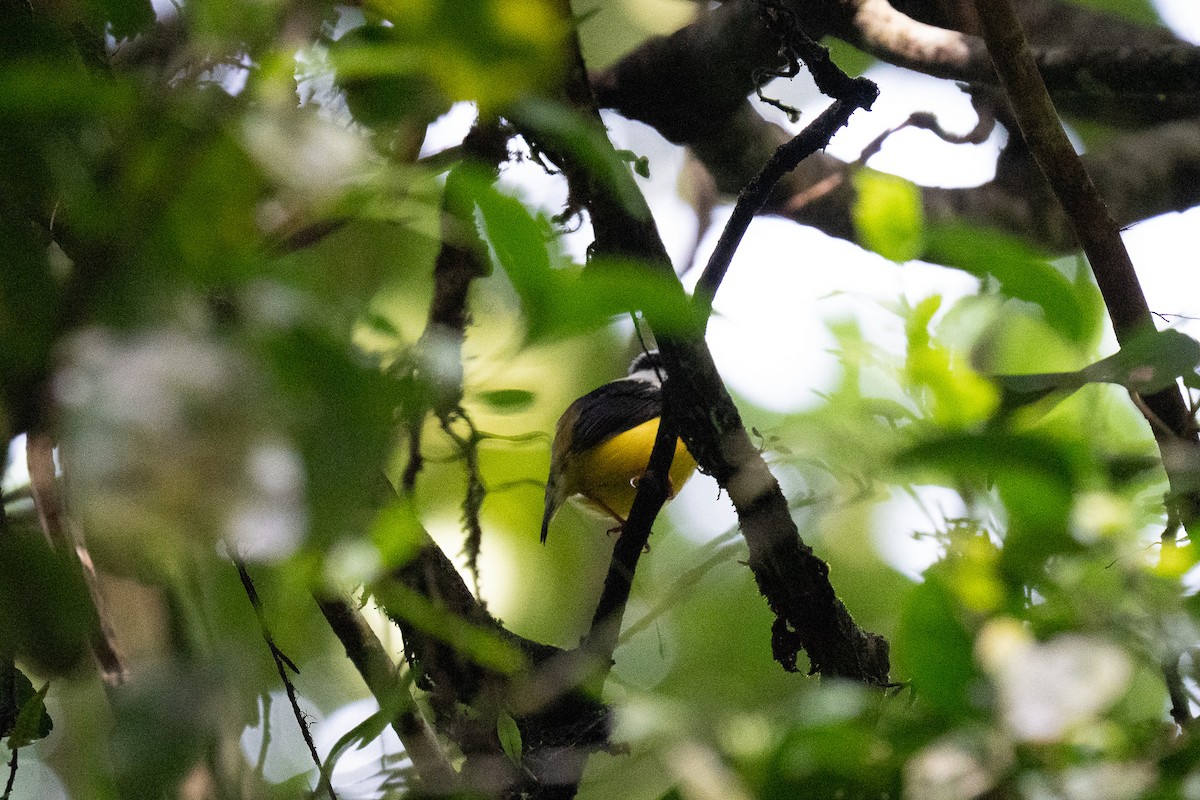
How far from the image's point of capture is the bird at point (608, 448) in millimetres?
2350

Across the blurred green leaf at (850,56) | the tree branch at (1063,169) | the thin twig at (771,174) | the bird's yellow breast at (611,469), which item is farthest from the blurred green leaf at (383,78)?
the bird's yellow breast at (611,469)

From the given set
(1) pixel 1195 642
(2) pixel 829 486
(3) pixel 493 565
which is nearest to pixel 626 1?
(3) pixel 493 565

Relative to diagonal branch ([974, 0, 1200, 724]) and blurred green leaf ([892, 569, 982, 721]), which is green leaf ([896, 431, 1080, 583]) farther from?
diagonal branch ([974, 0, 1200, 724])

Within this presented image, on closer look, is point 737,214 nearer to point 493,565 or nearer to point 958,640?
point 958,640

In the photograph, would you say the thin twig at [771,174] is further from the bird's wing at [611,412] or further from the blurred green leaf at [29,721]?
the bird's wing at [611,412]

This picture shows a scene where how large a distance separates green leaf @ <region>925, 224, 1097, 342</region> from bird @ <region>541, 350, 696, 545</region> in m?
1.94

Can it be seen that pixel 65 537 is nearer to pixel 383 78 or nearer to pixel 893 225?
pixel 383 78

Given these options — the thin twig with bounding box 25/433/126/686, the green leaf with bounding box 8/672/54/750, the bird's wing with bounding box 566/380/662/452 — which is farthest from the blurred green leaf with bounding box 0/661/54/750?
the bird's wing with bounding box 566/380/662/452

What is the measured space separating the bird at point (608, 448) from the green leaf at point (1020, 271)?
194 centimetres

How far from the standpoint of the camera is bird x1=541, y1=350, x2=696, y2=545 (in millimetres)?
2350

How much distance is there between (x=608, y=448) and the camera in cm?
246

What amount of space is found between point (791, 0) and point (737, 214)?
0.68m

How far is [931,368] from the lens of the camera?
0.42 m

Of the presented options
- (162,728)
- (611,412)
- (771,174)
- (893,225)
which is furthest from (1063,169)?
(611,412)
